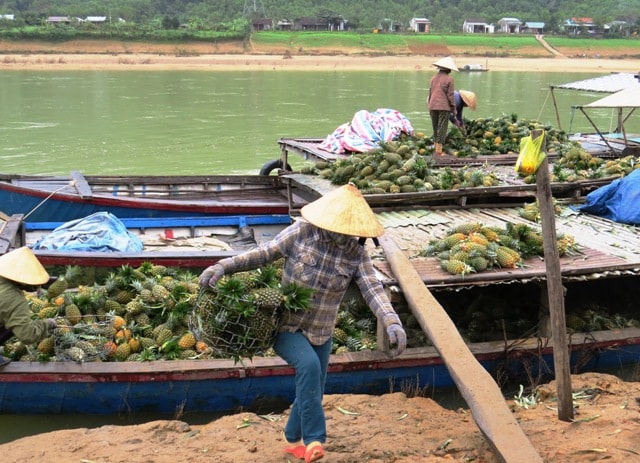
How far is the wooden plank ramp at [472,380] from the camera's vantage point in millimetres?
3605

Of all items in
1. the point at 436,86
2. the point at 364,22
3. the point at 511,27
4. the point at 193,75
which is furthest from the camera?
the point at 511,27

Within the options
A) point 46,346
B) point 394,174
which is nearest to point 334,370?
point 46,346

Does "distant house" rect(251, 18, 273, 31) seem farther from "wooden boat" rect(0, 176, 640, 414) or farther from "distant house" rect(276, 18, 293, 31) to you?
"wooden boat" rect(0, 176, 640, 414)

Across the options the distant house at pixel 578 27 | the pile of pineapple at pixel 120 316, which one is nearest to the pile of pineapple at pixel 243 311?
the pile of pineapple at pixel 120 316

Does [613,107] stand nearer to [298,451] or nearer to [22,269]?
[298,451]

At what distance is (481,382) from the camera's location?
13.5 feet

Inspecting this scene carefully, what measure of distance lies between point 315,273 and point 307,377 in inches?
19.4

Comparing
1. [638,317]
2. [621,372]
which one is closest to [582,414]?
[621,372]

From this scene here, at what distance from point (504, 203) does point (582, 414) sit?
3889 millimetres

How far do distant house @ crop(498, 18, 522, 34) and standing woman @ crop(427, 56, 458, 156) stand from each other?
67242mm

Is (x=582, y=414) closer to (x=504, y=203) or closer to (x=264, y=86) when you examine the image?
(x=504, y=203)

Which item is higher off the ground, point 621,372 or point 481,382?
point 481,382

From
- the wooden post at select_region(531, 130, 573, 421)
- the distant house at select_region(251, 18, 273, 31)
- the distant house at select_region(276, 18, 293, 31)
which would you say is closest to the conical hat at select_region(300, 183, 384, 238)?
the wooden post at select_region(531, 130, 573, 421)

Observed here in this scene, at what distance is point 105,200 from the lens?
28.9 feet
